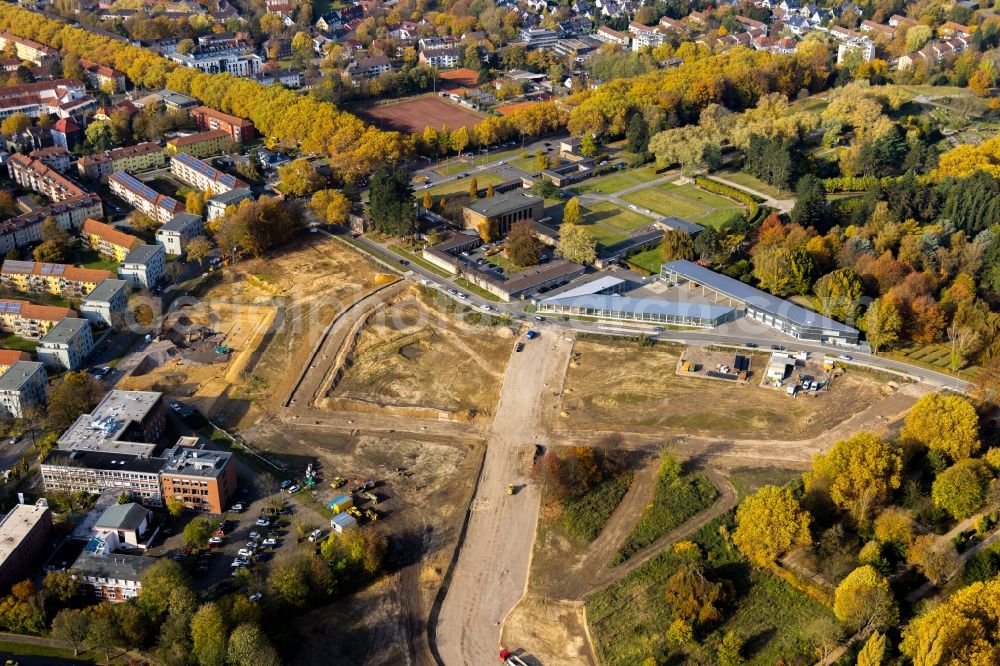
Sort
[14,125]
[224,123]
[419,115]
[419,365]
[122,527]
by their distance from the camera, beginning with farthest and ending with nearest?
1. [419,115]
2. [224,123]
3. [14,125]
4. [419,365]
5. [122,527]

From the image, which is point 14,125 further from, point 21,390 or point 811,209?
point 811,209

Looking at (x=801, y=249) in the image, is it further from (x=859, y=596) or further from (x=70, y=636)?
(x=70, y=636)

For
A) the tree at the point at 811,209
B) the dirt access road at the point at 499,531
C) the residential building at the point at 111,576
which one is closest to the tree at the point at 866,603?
the dirt access road at the point at 499,531

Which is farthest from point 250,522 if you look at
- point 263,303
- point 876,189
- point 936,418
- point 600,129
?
point 600,129

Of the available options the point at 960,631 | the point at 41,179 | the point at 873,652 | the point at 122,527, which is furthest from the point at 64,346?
the point at 960,631

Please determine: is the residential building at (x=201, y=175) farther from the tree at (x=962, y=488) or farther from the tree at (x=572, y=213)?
the tree at (x=962, y=488)

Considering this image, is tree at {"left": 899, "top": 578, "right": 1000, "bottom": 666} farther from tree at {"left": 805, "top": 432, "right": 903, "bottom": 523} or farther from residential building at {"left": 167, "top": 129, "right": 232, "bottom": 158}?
residential building at {"left": 167, "top": 129, "right": 232, "bottom": 158}
